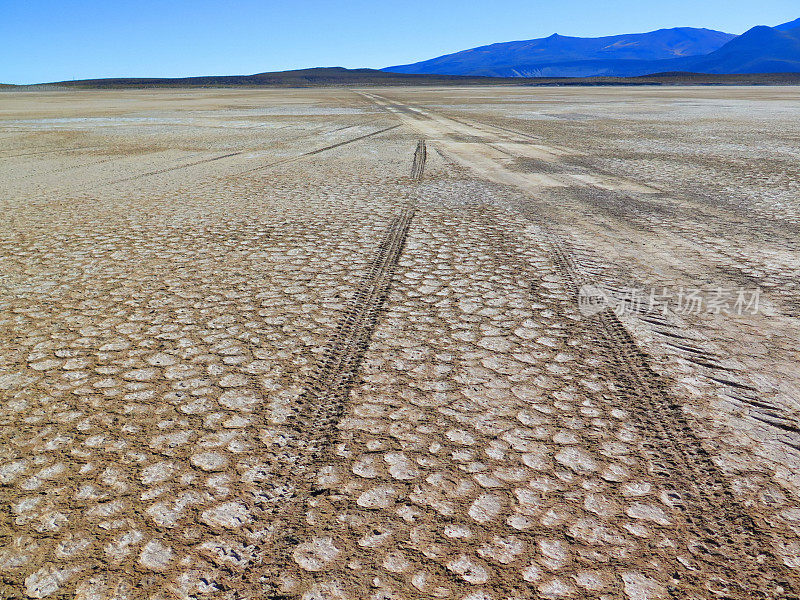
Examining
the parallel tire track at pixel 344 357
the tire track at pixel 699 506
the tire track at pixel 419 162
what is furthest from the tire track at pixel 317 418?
the tire track at pixel 419 162

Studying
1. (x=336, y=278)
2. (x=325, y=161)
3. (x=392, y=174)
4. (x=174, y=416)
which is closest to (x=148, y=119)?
(x=325, y=161)

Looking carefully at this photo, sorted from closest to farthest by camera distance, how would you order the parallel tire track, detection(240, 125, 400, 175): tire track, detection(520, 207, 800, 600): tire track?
detection(520, 207, 800, 600): tire track, the parallel tire track, detection(240, 125, 400, 175): tire track

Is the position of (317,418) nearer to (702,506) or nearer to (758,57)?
(702,506)

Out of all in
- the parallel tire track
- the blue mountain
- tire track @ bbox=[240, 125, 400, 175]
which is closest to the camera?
the parallel tire track

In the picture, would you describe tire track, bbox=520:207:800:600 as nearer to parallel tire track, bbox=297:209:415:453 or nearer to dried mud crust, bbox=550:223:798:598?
dried mud crust, bbox=550:223:798:598

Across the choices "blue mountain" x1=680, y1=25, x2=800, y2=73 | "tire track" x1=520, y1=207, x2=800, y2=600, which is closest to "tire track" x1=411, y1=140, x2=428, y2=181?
"tire track" x1=520, y1=207, x2=800, y2=600

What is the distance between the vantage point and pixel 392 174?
7.49 meters

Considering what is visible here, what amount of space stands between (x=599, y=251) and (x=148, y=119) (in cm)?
1785

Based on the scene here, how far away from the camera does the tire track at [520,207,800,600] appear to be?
146 cm

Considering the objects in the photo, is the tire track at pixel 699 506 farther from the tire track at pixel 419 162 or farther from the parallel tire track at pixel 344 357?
the tire track at pixel 419 162

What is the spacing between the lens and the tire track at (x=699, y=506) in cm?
146

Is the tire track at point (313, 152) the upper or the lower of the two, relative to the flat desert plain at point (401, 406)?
upper

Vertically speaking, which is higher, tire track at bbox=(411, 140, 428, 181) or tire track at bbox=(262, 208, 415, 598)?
tire track at bbox=(411, 140, 428, 181)

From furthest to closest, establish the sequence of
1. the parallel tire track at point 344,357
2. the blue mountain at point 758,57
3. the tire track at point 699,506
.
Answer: the blue mountain at point 758,57 < the parallel tire track at point 344,357 < the tire track at point 699,506
